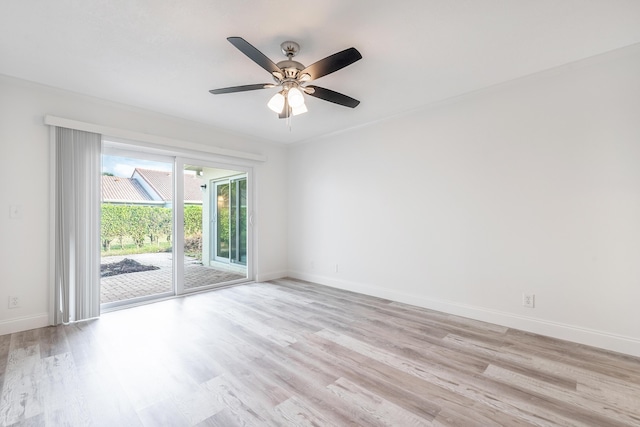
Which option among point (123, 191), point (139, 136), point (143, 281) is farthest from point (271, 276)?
point (139, 136)

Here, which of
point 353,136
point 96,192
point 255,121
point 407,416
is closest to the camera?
point 407,416

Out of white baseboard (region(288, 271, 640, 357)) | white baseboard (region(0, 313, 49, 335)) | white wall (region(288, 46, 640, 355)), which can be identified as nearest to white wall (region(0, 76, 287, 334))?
white baseboard (region(0, 313, 49, 335))

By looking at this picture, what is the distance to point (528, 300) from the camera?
279 centimetres

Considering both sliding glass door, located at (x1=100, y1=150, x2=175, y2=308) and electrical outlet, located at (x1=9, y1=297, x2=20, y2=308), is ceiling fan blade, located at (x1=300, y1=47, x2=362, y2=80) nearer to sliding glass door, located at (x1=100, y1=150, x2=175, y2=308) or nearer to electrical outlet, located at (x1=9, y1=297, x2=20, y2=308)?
sliding glass door, located at (x1=100, y1=150, x2=175, y2=308)

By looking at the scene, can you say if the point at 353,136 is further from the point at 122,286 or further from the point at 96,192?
the point at 122,286

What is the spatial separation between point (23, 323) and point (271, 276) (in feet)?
10.1

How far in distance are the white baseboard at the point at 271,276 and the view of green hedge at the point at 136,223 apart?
1.39 metres

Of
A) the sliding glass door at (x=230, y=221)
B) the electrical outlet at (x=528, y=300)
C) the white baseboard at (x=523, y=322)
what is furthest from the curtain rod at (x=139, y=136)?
the electrical outlet at (x=528, y=300)

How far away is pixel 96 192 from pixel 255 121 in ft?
6.91

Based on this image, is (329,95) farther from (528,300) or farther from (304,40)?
(528,300)

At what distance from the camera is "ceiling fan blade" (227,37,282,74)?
178 centimetres

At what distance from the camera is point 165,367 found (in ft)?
7.00

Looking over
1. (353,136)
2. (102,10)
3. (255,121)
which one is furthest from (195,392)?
(353,136)

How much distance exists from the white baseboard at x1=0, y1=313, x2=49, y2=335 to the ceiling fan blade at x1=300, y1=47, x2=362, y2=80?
141 inches
